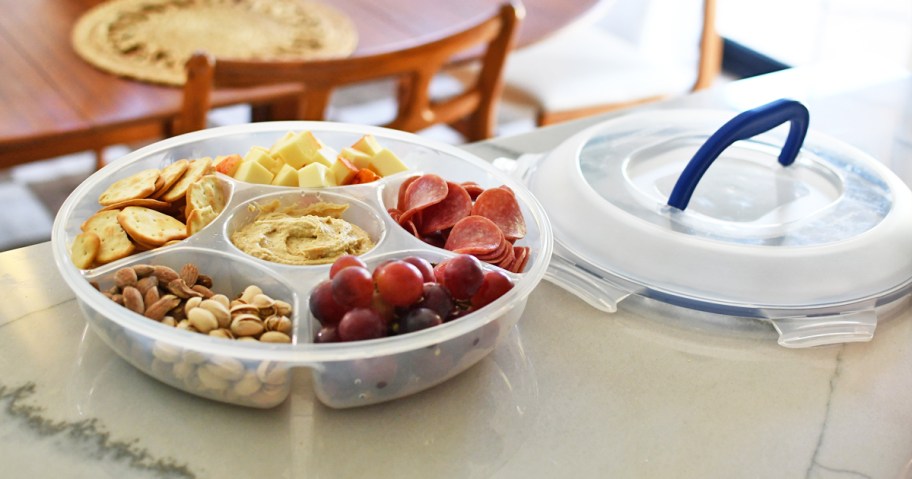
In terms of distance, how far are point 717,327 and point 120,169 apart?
21.8 inches

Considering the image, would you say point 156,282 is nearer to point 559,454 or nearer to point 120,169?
point 120,169

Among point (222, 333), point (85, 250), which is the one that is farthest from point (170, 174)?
point (222, 333)

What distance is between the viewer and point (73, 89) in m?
1.44

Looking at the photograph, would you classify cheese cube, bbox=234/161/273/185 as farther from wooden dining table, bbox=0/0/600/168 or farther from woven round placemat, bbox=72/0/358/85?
woven round placemat, bbox=72/0/358/85

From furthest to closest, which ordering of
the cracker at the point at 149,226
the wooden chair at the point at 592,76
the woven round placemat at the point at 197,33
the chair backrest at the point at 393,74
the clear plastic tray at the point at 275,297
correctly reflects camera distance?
1. the wooden chair at the point at 592,76
2. the woven round placemat at the point at 197,33
3. the chair backrest at the point at 393,74
4. the cracker at the point at 149,226
5. the clear plastic tray at the point at 275,297

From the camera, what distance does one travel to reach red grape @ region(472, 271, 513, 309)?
26.7 inches

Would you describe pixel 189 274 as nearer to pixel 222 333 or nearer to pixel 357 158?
pixel 222 333

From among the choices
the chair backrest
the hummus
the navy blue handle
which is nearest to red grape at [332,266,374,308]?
the hummus

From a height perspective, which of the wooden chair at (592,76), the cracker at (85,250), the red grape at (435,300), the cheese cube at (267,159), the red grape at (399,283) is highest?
the red grape at (399,283)

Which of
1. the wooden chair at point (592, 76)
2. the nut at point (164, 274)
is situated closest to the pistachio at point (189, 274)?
the nut at point (164, 274)

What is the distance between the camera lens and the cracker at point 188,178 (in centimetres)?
78

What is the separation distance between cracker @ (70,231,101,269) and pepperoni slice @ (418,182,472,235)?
27 cm

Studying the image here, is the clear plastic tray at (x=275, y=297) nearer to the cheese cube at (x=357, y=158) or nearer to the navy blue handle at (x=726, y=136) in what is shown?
the cheese cube at (x=357, y=158)

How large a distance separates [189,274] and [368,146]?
9.5 inches
